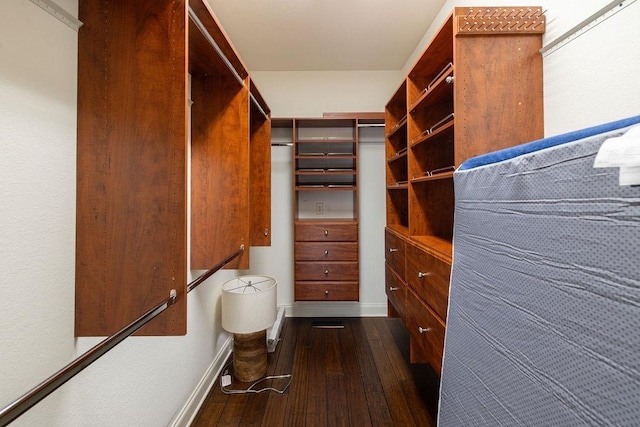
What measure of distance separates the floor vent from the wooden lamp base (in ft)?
3.03

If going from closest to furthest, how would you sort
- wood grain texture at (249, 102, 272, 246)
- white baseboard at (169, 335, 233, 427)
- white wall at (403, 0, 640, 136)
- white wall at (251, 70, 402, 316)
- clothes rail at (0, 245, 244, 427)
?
clothes rail at (0, 245, 244, 427) → white wall at (403, 0, 640, 136) → white baseboard at (169, 335, 233, 427) → wood grain texture at (249, 102, 272, 246) → white wall at (251, 70, 402, 316)

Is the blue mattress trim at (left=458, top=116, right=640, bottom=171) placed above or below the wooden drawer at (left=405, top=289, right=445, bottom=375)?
above

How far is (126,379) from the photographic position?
1.17 meters

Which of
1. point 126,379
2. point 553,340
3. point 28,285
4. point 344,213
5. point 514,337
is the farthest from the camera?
point 344,213

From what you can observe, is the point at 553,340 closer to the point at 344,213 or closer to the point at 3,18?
the point at 3,18

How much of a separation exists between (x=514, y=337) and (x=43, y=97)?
143 cm

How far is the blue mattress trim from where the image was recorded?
1.45ft

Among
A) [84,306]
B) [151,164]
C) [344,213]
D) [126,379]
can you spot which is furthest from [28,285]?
[344,213]

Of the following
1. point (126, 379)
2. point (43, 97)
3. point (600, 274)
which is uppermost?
point (43, 97)

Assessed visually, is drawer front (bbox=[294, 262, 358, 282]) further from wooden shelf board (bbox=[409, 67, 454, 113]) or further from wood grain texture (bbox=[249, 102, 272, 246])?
wooden shelf board (bbox=[409, 67, 454, 113])

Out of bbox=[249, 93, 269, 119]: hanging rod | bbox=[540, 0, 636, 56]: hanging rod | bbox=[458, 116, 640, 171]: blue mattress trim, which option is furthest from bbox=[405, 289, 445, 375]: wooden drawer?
bbox=[249, 93, 269, 119]: hanging rod

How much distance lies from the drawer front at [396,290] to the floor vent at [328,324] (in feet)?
2.67

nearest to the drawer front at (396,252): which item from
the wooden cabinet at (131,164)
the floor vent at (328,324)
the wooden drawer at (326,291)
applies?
the wooden drawer at (326,291)

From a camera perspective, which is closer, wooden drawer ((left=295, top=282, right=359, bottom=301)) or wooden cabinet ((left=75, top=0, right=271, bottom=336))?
wooden cabinet ((left=75, top=0, right=271, bottom=336))
